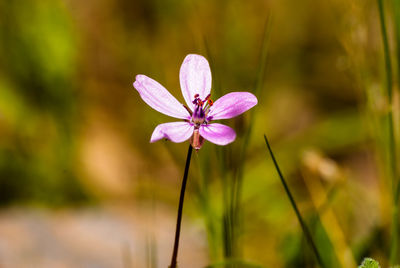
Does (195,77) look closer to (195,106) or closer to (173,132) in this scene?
(195,106)

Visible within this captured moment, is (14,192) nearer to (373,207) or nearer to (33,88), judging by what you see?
(33,88)

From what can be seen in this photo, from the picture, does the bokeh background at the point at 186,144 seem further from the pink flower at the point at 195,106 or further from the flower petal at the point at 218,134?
the flower petal at the point at 218,134

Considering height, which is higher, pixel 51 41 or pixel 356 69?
pixel 51 41

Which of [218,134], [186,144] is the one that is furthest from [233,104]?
[186,144]

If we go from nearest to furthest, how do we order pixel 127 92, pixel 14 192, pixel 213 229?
pixel 213 229, pixel 14 192, pixel 127 92

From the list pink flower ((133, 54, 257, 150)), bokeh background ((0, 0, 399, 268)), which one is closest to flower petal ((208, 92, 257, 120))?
pink flower ((133, 54, 257, 150))

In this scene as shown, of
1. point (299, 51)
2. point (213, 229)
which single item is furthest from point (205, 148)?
point (299, 51)
